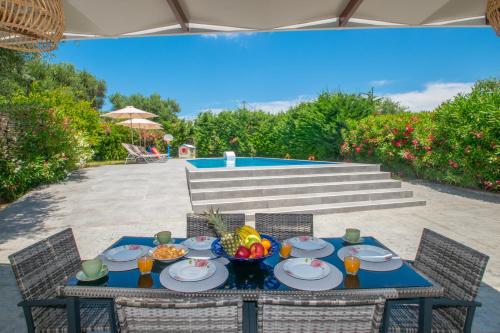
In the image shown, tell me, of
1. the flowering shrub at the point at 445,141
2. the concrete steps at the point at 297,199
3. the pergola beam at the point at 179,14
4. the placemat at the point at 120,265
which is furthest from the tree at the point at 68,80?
the placemat at the point at 120,265

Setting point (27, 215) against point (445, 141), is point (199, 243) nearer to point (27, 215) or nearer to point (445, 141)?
point (27, 215)

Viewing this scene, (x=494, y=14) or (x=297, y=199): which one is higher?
(x=494, y=14)

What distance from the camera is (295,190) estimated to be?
24.5 ft

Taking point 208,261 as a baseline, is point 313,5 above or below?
above

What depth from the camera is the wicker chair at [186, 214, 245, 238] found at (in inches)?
119

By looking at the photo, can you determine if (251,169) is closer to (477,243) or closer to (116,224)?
(116,224)

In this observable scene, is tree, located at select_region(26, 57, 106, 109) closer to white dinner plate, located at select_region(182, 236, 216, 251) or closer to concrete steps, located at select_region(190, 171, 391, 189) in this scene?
concrete steps, located at select_region(190, 171, 391, 189)

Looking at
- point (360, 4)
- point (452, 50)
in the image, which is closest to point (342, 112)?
point (360, 4)

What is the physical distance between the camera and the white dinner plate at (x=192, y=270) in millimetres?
1903

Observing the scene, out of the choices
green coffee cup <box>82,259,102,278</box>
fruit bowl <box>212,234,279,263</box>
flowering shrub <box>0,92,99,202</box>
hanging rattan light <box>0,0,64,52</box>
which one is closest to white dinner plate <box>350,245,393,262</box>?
fruit bowl <box>212,234,279,263</box>

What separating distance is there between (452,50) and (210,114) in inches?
2310

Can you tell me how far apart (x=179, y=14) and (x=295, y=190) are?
4.95 meters

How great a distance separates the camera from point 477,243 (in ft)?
15.6

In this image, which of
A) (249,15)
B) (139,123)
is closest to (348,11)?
(249,15)
